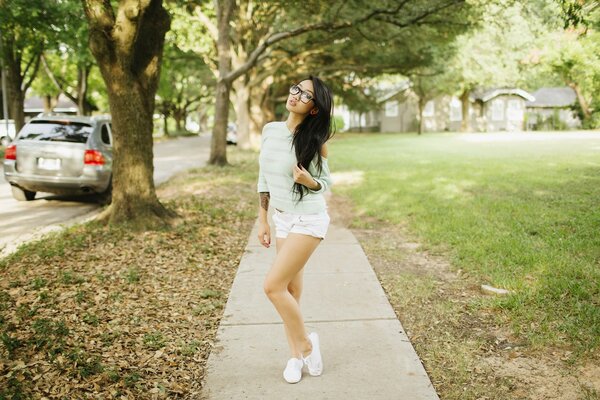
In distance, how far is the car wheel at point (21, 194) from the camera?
446 inches

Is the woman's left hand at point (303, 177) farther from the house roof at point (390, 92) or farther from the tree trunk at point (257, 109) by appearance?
the house roof at point (390, 92)

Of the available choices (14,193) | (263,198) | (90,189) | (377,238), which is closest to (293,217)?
(263,198)

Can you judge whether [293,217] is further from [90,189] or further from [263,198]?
[90,189]

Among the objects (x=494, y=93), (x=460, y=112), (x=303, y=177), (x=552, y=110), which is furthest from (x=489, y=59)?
(x=303, y=177)

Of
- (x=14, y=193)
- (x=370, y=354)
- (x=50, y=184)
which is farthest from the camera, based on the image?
(x=14, y=193)

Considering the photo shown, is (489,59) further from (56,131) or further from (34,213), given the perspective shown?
(34,213)

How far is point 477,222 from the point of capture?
8320 mm

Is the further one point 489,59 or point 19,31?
point 489,59

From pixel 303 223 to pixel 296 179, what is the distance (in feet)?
1.09

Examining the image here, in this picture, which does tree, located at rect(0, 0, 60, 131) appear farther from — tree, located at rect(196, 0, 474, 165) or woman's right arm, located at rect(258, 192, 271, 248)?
woman's right arm, located at rect(258, 192, 271, 248)

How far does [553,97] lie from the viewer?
5738 cm

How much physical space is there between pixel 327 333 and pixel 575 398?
1.96 m

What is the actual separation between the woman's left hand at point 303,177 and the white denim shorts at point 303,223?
235 mm

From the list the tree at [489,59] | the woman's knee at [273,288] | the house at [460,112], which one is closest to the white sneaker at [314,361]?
the woman's knee at [273,288]
